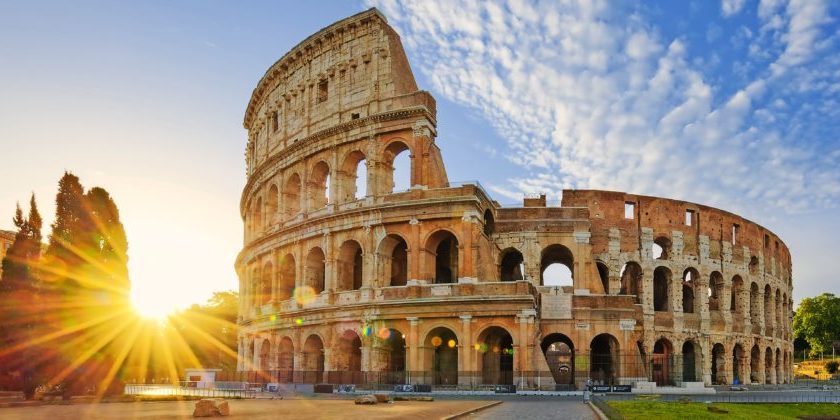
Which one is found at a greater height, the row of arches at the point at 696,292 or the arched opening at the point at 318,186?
the arched opening at the point at 318,186

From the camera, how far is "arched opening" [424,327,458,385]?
32156mm

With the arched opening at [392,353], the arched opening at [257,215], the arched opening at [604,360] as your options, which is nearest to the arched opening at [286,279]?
the arched opening at [257,215]

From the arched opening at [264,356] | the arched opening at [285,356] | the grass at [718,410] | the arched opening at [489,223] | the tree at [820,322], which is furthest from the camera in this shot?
the tree at [820,322]

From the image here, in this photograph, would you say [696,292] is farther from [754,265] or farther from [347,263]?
[347,263]

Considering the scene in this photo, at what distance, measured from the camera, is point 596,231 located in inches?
1617

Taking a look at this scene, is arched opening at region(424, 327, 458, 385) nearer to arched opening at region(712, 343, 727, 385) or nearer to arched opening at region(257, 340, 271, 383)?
arched opening at region(257, 340, 271, 383)

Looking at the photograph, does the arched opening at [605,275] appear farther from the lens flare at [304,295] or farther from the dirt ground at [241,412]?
the dirt ground at [241,412]

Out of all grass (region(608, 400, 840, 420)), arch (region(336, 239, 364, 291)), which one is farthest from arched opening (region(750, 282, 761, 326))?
arch (region(336, 239, 364, 291))

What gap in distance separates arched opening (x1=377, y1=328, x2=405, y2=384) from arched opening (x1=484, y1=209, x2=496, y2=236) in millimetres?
7124

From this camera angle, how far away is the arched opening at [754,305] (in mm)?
46969

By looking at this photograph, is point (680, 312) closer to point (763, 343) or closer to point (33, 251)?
→ point (763, 343)

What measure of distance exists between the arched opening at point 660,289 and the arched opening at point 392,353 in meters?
17.2

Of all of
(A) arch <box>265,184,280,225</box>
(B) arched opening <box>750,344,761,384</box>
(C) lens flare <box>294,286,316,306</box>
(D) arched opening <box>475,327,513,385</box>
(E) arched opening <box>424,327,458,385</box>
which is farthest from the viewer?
(B) arched opening <box>750,344,761,384</box>

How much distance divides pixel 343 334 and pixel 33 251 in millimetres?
13949
